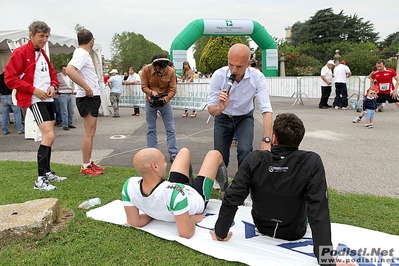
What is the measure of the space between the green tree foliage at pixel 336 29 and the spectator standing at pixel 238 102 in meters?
52.2

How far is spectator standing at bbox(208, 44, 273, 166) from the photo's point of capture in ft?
11.3

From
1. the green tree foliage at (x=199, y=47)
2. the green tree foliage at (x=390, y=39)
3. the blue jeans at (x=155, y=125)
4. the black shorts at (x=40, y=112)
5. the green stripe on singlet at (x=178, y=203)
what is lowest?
the green stripe on singlet at (x=178, y=203)

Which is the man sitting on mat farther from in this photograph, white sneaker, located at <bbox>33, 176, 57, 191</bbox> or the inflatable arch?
the inflatable arch

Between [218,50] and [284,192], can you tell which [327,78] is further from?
[218,50]

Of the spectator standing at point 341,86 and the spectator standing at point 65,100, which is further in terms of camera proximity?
the spectator standing at point 341,86

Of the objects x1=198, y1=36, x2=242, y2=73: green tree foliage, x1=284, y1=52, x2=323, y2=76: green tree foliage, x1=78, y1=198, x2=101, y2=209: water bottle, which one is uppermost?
x1=198, y1=36, x2=242, y2=73: green tree foliage

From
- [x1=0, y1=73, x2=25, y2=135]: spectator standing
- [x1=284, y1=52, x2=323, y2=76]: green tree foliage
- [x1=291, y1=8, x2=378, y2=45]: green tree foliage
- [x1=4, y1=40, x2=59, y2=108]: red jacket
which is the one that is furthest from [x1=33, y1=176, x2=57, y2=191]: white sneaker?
[x1=291, y1=8, x2=378, y2=45]: green tree foliage

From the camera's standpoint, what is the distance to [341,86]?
13.3 m

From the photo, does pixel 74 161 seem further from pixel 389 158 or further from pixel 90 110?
pixel 389 158

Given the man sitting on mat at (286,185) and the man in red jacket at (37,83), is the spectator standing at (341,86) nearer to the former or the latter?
the man in red jacket at (37,83)

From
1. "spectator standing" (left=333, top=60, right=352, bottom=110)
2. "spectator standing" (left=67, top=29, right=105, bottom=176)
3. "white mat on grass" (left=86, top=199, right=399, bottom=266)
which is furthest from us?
"spectator standing" (left=333, top=60, right=352, bottom=110)

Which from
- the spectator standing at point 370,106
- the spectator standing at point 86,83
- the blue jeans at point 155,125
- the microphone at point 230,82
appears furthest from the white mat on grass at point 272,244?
the spectator standing at point 370,106

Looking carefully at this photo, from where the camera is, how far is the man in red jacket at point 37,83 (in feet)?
13.8

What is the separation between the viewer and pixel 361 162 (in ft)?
18.8
